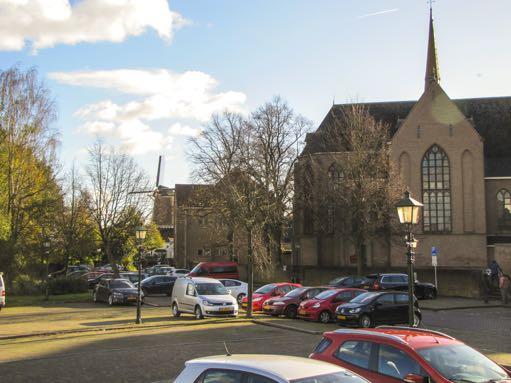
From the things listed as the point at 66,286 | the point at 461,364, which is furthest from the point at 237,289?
the point at 461,364

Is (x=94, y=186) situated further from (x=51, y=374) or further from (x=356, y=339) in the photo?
(x=356, y=339)

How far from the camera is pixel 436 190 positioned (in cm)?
5472

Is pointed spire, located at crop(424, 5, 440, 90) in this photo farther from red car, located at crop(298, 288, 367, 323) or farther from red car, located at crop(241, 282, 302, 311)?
red car, located at crop(298, 288, 367, 323)

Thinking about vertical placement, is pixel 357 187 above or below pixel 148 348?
above

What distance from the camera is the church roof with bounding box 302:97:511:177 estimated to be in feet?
189

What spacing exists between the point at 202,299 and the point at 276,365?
1975cm

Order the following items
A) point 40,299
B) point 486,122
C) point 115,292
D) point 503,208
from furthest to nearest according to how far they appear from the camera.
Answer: point 486,122 < point 503,208 < point 40,299 < point 115,292

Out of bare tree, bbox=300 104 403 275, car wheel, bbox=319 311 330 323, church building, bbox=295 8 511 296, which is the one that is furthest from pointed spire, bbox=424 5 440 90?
car wheel, bbox=319 311 330 323

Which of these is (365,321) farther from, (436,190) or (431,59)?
(431,59)

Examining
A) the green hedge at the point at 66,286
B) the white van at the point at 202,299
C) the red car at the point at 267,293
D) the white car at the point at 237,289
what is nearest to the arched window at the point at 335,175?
the white car at the point at 237,289

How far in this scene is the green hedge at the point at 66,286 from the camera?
39875 millimetres

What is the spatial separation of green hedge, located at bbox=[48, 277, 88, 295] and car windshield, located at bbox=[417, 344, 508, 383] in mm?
35498

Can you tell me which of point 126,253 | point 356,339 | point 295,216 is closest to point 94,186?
point 126,253

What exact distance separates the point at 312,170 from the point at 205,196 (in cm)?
1027
